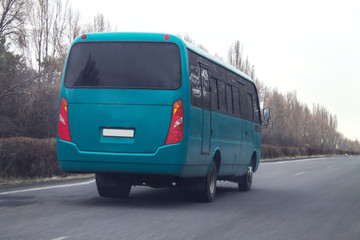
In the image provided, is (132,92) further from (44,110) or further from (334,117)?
(334,117)

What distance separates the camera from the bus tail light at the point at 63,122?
31.6ft

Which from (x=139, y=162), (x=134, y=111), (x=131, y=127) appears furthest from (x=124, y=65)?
(x=139, y=162)

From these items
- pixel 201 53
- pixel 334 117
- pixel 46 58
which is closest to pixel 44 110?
pixel 46 58

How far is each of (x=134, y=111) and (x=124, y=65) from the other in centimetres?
83

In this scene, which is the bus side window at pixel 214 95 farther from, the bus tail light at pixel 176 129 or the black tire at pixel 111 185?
the black tire at pixel 111 185

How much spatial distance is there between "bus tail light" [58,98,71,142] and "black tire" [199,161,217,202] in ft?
8.53

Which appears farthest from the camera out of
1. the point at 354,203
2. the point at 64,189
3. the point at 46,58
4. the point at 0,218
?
the point at 46,58

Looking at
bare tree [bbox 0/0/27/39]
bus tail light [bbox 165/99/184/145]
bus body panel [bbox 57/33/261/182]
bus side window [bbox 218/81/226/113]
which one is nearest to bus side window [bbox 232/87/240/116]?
bus side window [bbox 218/81/226/113]

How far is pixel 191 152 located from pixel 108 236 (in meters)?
3.18

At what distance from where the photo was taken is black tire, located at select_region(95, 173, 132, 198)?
10352 millimetres

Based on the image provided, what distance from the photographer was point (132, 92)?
31.1 ft

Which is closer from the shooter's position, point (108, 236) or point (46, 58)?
point (108, 236)

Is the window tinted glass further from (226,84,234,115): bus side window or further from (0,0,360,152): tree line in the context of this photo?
(0,0,360,152): tree line

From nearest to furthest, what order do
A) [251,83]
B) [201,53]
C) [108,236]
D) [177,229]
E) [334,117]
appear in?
1. [108,236]
2. [177,229]
3. [201,53]
4. [251,83]
5. [334,117]
